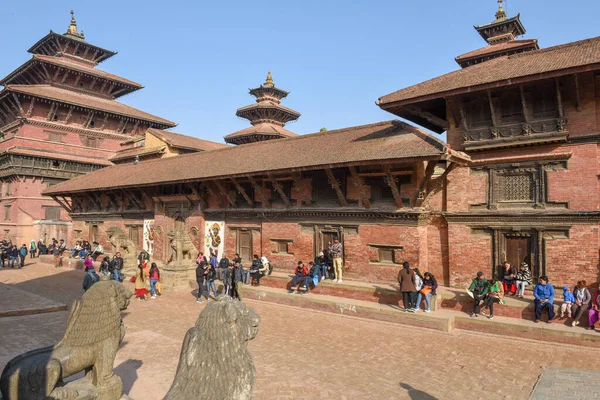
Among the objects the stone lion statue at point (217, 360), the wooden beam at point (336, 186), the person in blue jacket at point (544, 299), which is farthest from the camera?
the wooden beam at point (336, 186)

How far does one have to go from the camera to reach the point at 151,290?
53.8 ft

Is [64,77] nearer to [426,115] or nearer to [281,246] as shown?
[281,246]

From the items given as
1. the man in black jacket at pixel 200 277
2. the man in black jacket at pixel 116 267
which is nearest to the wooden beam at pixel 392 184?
the man in black jacket at pixel 200 277

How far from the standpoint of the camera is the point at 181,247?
19.3 metres

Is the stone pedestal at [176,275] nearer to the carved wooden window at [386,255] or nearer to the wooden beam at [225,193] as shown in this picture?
the wooden beam at [225,193]

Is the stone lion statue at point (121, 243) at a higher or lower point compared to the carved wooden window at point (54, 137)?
lower

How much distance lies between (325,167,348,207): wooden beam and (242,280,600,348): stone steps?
3697 millimetres

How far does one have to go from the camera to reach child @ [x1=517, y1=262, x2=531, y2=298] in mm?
12719

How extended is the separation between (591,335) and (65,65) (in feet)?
140

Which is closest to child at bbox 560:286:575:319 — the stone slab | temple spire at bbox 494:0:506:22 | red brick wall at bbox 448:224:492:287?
red brick wall at bbox 448:224:492:287

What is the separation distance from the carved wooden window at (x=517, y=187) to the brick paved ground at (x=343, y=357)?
193 inches

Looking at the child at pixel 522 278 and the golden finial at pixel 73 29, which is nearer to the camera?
the child at pixel 522 278

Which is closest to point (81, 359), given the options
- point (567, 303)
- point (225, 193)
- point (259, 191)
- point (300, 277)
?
point (300, 277)

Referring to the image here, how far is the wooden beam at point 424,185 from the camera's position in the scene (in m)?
13.6
